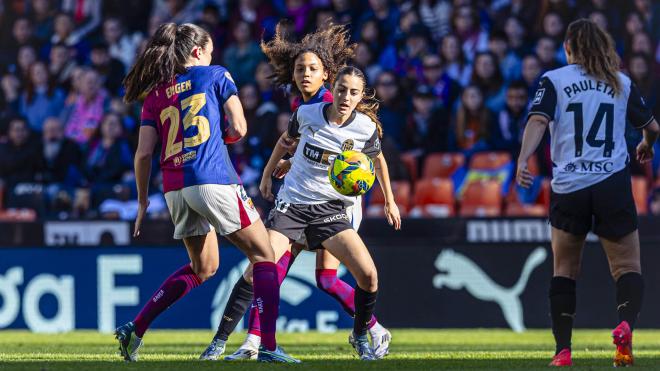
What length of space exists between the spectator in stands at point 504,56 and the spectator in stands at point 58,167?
5.67m

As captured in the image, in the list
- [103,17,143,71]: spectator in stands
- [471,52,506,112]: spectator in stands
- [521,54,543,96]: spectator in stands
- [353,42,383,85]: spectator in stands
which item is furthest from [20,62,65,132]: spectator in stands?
[521,54,543,96]: spectator in stands

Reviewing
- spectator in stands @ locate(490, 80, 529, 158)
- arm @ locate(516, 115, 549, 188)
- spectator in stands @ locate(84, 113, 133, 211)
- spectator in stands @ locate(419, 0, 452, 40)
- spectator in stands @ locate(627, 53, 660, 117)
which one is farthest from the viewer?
spectator in stands @ locate(419, 0, 452, 40)

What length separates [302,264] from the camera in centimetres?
1221

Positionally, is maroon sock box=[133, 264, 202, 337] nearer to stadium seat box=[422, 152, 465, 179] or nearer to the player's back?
the player's back

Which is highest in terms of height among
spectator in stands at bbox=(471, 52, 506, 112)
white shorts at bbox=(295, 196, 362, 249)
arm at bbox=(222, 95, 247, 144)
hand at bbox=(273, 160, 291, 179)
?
arm at bbox=(222, 95, 247, 144)

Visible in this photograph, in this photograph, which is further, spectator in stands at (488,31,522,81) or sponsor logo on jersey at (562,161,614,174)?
spectator in stands at (488,31,522,81)

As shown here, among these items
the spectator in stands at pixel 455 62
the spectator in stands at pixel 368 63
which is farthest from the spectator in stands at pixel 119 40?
the spectator in stands at pixel 455 62

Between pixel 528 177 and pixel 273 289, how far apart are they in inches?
66.0

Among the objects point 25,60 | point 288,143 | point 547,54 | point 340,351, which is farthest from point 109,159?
point 288,143

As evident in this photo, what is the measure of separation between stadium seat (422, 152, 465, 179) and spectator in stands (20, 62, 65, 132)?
561cm

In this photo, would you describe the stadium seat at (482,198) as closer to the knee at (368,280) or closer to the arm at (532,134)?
the knee at (368,280)

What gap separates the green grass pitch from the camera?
23.6 ft

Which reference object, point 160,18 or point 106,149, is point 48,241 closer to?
point 106,149

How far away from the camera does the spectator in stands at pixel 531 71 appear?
14.8 meters
